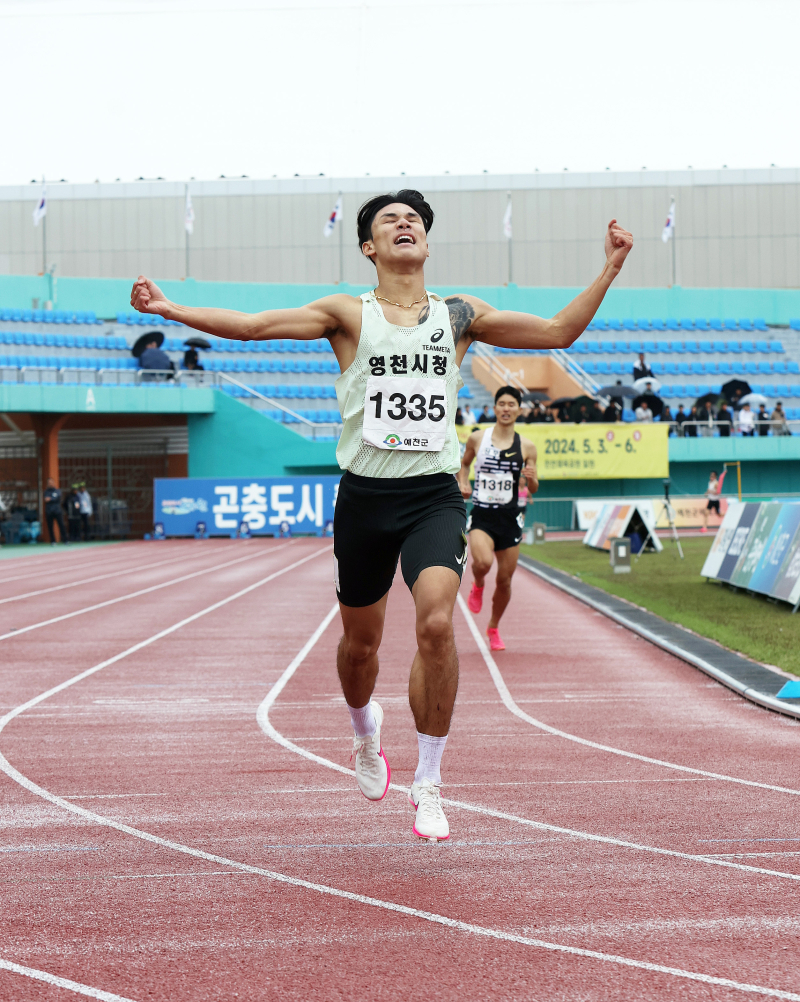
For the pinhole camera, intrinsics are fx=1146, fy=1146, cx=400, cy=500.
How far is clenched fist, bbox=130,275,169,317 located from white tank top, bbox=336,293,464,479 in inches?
26.5

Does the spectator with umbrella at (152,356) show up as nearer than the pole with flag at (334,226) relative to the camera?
Yes

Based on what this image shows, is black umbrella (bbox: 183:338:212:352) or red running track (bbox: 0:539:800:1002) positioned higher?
black umbrella (bbox: 183:338:212:352)

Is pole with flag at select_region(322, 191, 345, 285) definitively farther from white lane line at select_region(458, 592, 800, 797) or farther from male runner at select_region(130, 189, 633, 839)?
male runner at select_region(130, 189, 633, 839)

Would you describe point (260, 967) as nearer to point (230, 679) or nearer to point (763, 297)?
point (230, 679)

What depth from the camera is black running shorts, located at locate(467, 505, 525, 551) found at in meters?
9.13

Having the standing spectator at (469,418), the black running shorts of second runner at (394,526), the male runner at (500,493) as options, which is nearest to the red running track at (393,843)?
the black running shorts of second runner at (394,526)

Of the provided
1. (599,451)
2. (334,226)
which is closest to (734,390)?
(599,451)

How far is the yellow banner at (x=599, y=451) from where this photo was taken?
108ft

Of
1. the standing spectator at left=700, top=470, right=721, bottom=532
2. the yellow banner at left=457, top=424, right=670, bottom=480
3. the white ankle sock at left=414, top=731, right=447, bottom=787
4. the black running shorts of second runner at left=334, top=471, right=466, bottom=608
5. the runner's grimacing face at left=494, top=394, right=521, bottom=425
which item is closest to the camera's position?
the white ankle sock at left=414, top=731, right=447, bottom=787

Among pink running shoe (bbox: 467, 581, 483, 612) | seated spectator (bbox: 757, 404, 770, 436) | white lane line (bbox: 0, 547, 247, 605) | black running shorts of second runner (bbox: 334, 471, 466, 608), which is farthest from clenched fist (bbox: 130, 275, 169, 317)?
seated spectator (bbox: 757, 404, 770, 436)

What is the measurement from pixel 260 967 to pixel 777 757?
10.9ft

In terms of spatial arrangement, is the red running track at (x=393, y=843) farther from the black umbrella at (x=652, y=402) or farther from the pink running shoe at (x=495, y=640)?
the black umbrella at (x=652, y=402)

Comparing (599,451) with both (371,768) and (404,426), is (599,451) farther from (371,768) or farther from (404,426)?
(404,426)

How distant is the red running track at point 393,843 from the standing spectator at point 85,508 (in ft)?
84.6
